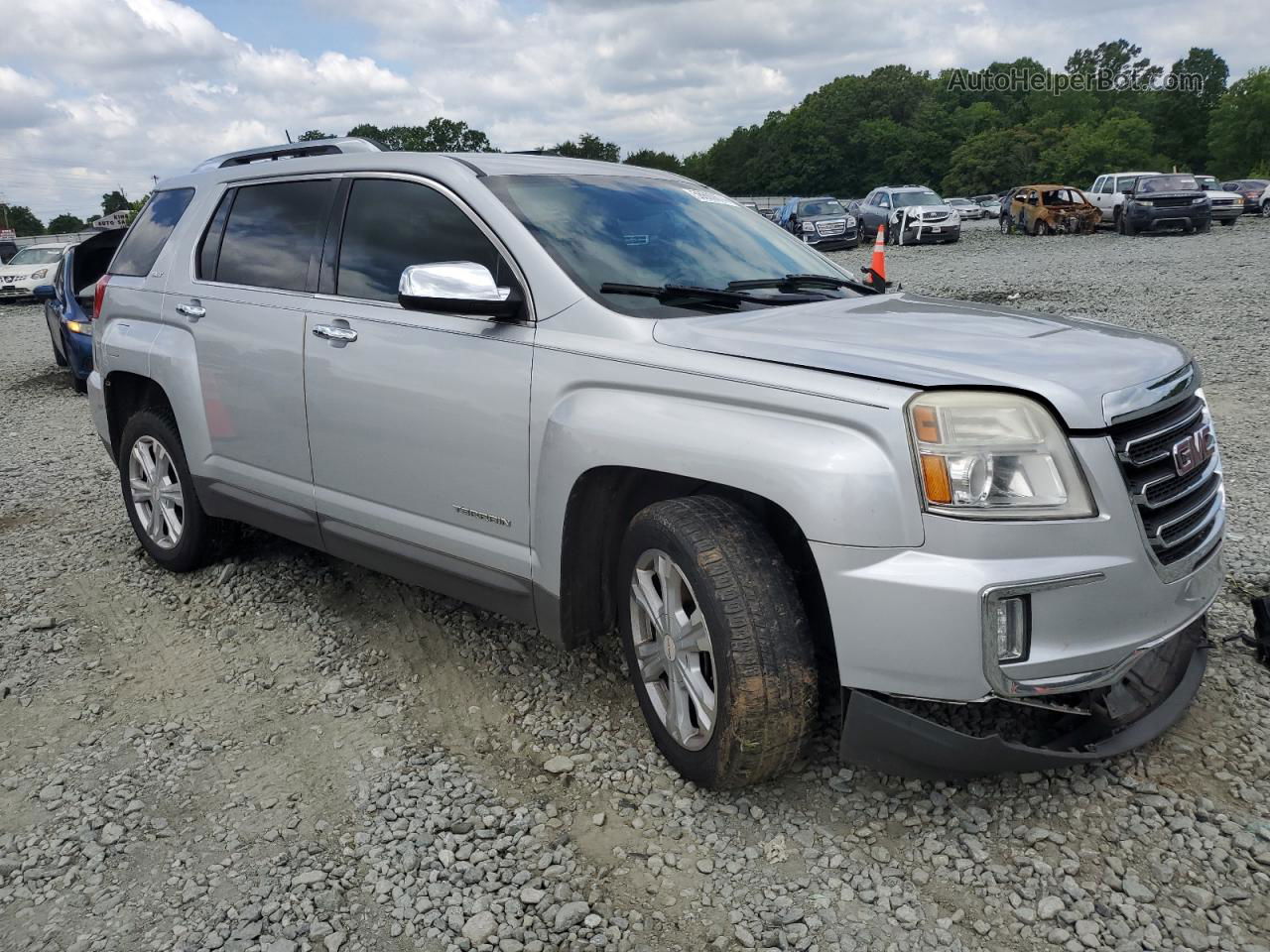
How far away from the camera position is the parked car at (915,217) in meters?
28.0

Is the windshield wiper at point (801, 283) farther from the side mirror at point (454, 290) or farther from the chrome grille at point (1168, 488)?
the chrome grille at point (1168, 488)

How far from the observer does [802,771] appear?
313cm

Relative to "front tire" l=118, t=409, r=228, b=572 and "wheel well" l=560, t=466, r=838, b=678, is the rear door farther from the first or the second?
"wheel well" l=560, t=466, r=838, b=678

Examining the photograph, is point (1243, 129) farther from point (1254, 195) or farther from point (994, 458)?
point (994, 458)

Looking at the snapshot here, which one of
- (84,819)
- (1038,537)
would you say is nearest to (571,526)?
(1038,537)

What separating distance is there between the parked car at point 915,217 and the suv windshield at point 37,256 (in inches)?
862

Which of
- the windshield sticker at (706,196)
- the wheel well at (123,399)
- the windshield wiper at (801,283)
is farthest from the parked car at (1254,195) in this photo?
the wheel well at (123,399)

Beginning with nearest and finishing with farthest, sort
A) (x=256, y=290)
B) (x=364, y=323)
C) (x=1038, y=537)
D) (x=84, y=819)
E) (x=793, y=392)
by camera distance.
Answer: (x=1038, y=537), (x=793, y=392), (x=84, y=819), (x=364, y=323), (x=256, y=290)

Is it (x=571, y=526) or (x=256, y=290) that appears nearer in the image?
(x=571, y=526)

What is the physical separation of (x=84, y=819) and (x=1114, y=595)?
2.96m

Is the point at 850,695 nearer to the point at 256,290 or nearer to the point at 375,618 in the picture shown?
the point at 375,618

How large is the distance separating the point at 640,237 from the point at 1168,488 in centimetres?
182

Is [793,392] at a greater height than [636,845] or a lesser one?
greater

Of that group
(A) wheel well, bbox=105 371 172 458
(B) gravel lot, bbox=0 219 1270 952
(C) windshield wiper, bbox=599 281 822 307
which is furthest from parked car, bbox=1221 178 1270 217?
(A) wheel well, bbox=105 371 172 458
